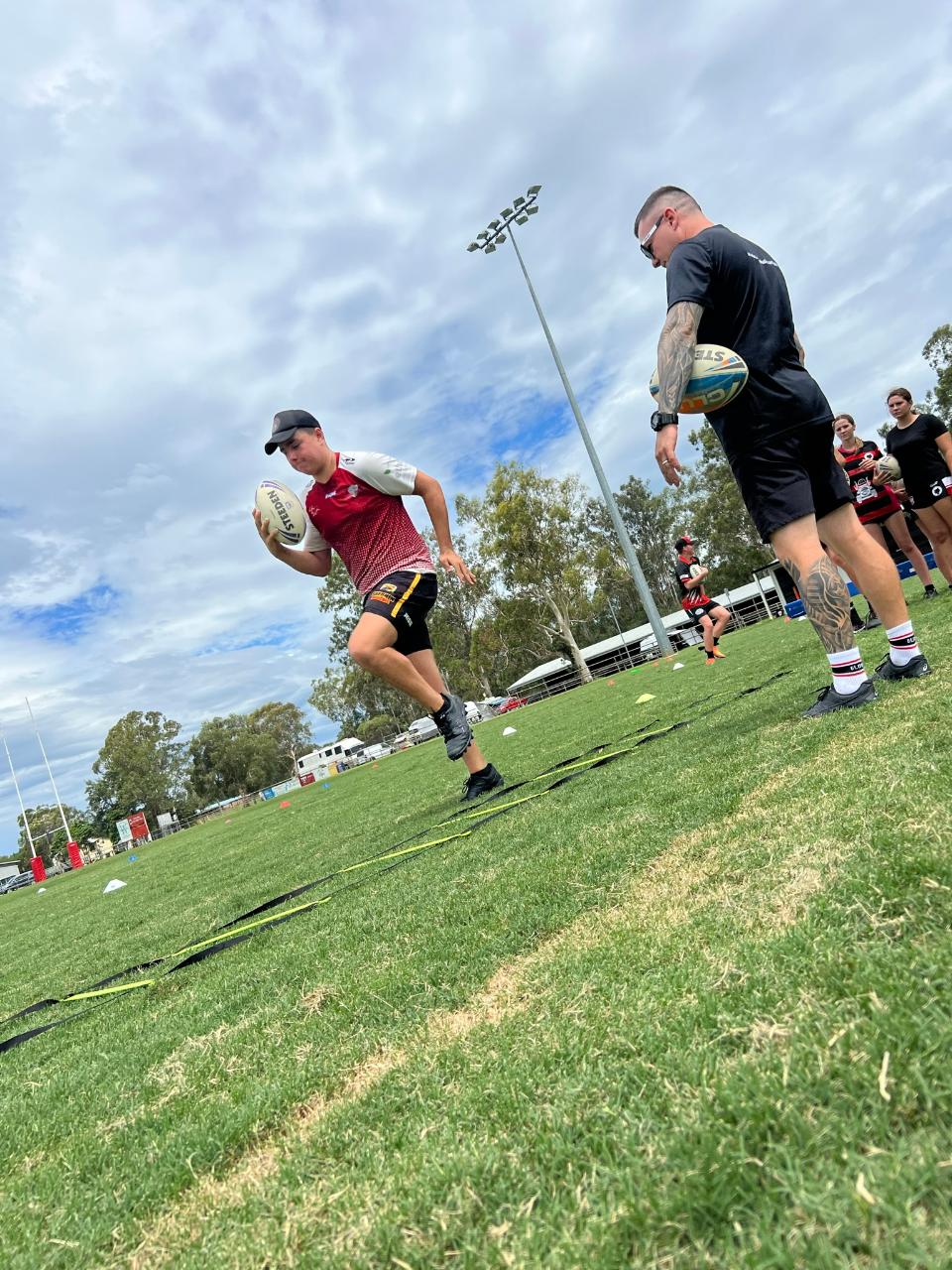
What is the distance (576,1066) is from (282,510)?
14.7 feet

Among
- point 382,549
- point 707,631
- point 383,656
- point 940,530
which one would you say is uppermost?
point 382,549

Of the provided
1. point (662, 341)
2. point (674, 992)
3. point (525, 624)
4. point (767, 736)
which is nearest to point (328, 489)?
point (662, 341)

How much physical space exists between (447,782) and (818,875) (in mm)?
6423

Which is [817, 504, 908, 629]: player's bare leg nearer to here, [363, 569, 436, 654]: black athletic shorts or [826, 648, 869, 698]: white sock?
[826, 648, 869, 698]: white sock

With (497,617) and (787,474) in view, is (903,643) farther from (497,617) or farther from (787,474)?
(497,617)

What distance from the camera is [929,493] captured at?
6758mm

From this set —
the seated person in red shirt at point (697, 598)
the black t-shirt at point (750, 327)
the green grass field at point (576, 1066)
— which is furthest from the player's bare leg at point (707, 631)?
the green grass field at point (576, 1066)

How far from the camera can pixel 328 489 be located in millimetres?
5133

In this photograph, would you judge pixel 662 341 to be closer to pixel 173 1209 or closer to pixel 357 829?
pixel 173 1209

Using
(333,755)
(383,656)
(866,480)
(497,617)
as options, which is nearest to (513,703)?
(497,617)

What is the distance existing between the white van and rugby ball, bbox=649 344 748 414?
64212 millimetres

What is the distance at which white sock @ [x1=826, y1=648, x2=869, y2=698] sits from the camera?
11.3 ft

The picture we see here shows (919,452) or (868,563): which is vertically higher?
(919,452)

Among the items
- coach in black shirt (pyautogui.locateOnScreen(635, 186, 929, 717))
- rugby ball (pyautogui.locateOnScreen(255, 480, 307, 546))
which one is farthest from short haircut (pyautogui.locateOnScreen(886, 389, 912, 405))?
rugby ball (pyautogui.locateOnScreen(255, 480, 307, 546))
